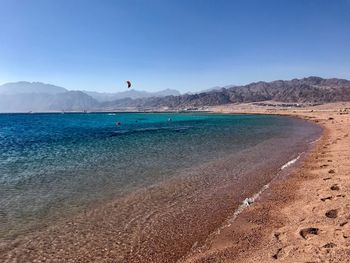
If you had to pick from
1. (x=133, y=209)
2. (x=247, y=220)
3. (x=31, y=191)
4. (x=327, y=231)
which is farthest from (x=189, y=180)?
(x=327, y=231)

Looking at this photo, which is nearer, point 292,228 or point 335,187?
point 292,228

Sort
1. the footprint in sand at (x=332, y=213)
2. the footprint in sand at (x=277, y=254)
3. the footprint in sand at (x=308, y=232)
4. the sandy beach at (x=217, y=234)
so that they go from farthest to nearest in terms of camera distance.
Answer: the footprint in sand at (x=332, y=213)
the footprint in sand at (x=308, y=232)
the sandy beach at (x=217, y=234)
the footprint in sand at (x=277, y=254)

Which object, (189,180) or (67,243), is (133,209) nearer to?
(67,243)

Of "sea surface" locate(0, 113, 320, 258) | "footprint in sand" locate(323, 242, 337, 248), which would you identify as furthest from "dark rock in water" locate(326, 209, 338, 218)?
"sea surface" locate(0, 113, 320, 258)

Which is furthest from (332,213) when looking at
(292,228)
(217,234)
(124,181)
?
(124,181)

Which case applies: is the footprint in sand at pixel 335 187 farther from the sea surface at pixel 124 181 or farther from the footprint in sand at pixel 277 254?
the footprint in sand at pixel 277 254

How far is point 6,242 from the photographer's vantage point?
11.8m

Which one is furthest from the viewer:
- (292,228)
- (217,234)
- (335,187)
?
(335,187)

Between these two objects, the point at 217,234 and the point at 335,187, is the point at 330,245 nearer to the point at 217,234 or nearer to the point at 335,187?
the point at 217,234

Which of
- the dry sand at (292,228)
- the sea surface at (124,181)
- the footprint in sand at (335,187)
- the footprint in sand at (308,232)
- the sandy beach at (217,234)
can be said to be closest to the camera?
the dry sand at (292,228)

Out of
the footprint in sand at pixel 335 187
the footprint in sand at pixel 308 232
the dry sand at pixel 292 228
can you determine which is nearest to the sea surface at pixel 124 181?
the dry sand at pixel 292 228

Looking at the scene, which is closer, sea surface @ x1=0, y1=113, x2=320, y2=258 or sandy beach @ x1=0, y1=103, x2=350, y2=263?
sandy beach @ x1=0, y1=103, x2=350, y2=263

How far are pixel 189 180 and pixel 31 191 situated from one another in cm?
944

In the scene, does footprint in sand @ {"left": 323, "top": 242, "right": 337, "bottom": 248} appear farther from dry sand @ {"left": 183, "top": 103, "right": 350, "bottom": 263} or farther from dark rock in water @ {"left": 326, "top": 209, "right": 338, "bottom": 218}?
dark rock in water @ {"left": 326, "top": 209, "right": 338, "bottom": 218}
